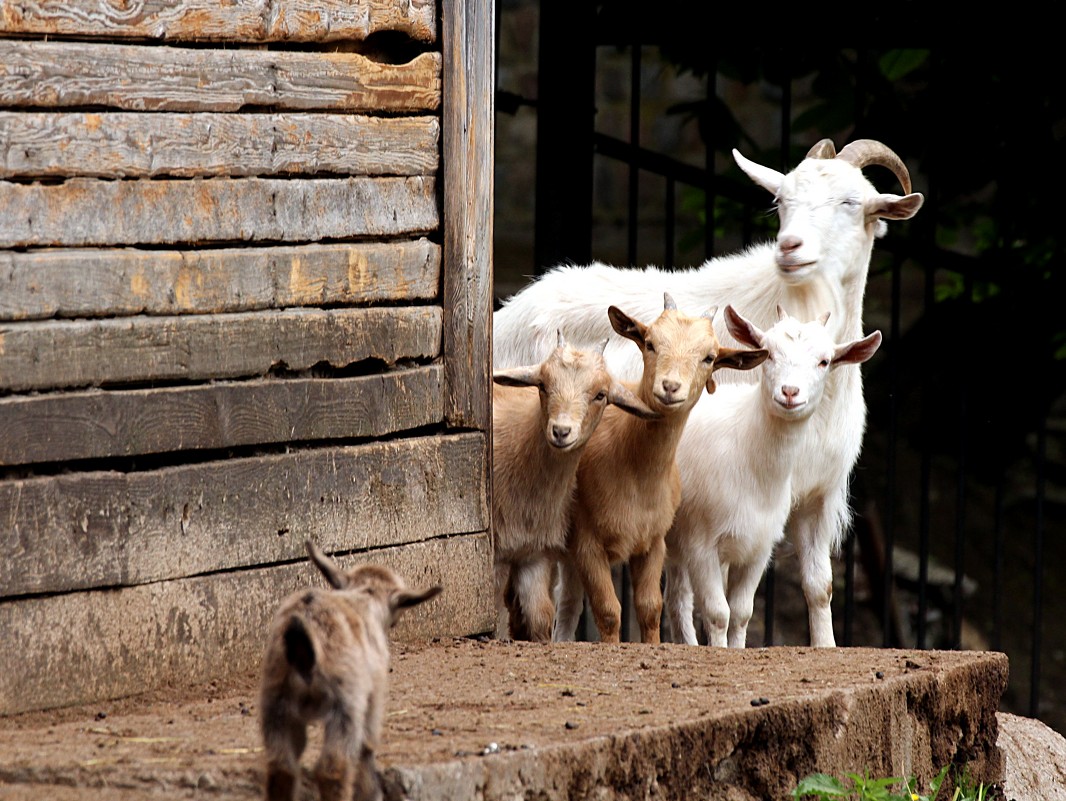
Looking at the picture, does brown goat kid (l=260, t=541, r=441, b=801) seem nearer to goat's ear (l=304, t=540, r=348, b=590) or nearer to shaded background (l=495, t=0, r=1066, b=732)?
goat's ear (l=304, t=540, r=348, b=590)

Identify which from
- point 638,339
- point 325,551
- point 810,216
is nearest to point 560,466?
point 638,339

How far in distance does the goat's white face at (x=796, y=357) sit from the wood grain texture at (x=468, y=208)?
91 centimetres

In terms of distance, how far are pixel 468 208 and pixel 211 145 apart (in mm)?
1026

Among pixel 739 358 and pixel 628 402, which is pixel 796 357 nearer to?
pixel 739 358

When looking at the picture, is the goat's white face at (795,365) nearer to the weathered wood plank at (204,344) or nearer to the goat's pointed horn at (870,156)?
the goat's pointed horn at (870,156)

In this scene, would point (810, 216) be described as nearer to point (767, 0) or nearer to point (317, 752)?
point (767, 0)

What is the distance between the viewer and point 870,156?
19.7 ft

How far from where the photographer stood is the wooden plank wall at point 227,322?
402cm

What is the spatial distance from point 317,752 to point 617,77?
1077 centimetres

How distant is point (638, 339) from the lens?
5359 mm

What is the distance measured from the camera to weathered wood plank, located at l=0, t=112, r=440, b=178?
13.1 feet

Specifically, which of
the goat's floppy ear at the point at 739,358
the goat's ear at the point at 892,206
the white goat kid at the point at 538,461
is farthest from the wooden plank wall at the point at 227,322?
the goat's ear at the point at 892,206

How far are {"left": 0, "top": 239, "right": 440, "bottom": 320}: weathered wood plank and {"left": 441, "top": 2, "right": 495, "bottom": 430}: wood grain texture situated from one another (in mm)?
110

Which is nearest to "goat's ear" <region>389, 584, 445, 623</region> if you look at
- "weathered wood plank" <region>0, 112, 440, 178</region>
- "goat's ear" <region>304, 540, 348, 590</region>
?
"goat's ear" <region>304, 540, 348, 590</region>
